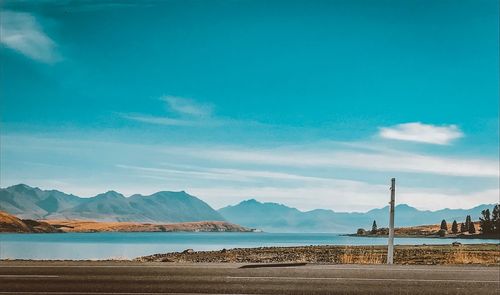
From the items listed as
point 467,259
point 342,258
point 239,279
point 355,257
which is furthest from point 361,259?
point 239,279

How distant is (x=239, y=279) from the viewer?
1966 cm

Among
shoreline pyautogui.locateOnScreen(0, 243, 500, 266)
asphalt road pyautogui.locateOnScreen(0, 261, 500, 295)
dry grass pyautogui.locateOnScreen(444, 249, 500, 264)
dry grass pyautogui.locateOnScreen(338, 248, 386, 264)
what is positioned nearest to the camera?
asphalt road pyautogui.locateOnScreen(0, 261, 500, 295)

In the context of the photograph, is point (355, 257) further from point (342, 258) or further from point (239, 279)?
point (239, 279)

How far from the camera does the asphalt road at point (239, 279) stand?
17.7 metres

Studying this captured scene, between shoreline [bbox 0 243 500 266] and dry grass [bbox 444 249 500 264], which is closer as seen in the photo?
shoreline [bbox 0 243 500 266]

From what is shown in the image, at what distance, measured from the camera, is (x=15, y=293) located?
674 inches

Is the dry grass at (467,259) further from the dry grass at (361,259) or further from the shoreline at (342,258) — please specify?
the dry grass at (361,259)

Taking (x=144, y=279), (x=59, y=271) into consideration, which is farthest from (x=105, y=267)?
(x=144, y=279)

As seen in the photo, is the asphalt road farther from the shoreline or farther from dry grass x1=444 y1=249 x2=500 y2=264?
dry grass x1=444 y1=249 x2=500 y2=264

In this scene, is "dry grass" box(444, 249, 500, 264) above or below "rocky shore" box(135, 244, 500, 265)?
above

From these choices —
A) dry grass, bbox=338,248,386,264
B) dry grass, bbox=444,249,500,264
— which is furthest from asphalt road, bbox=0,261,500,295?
dry grass, bbox=444,249,500,264

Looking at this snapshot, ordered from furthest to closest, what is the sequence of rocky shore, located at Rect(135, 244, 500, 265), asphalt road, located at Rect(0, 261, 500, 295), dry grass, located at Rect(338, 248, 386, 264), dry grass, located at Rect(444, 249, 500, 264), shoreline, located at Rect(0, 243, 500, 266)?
1. rocky shore, located at Rect(135, 244, 500, 265)
2. dry grass, located at Rect(444, 249, 500, 264)
3. dry grass, located at Rect(338, 248, 386, 264)
4. shoreline, located at Rect(0, 243, 500, 266)
5. asphalt road, located at Rect(0, 261, 500, 295)

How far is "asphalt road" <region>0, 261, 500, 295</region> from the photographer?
58.1 feet

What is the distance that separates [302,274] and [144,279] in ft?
18.0
